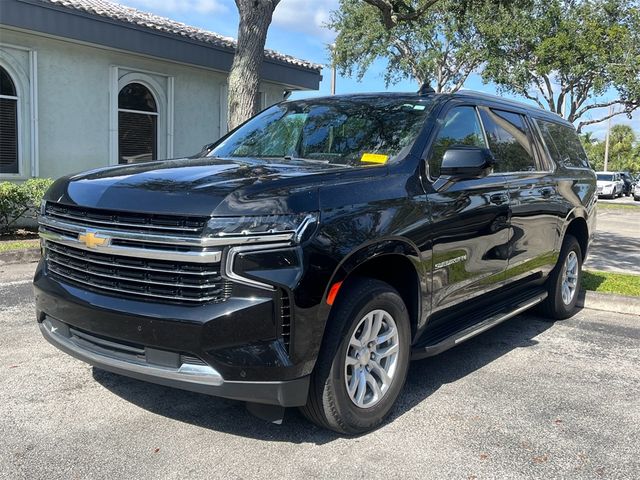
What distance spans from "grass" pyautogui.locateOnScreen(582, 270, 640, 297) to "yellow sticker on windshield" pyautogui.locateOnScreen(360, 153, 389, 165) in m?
4.43

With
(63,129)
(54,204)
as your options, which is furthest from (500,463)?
(63,129)

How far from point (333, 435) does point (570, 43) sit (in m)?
22.7

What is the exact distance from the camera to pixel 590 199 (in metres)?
6.46

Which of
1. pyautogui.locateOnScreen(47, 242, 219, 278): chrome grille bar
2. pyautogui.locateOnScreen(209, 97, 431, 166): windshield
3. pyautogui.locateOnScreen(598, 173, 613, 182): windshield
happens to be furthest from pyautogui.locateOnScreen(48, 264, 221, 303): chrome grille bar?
pyautogui.locateOnScreen(598, 173, 613, 182): windshield

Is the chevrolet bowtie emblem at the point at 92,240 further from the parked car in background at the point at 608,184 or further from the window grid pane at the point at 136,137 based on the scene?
the parked car in background at the point at 608,184

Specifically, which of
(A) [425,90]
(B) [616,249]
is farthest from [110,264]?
(B) [616,249]

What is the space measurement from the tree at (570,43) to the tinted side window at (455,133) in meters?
19.5

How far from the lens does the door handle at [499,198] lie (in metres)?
4.46

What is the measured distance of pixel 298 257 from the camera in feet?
9.41

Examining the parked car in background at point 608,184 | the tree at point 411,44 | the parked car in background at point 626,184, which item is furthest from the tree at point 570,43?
the parked car in background at point 626,184

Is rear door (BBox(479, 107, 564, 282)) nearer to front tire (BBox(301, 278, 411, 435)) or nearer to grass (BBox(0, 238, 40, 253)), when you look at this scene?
front tire (BBox(301, 278, 411, 435))

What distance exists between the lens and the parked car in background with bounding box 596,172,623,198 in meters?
39.8

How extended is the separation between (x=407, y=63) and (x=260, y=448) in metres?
26.7

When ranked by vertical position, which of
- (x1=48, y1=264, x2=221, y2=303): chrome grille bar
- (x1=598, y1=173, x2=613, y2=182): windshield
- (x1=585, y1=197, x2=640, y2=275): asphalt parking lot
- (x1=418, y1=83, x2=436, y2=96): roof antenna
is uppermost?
(x1=418, y1=83, x2=436, y2=96): roof antenna
